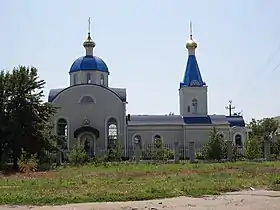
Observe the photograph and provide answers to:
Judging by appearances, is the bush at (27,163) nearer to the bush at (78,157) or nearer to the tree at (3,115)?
the tree at (3,115)

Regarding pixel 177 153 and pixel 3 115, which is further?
pixel 177 153

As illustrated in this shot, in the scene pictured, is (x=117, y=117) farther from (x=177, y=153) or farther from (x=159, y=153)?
(x=177, y=153)

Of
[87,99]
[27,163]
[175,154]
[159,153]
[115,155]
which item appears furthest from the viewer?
[87,99]

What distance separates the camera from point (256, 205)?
48.6 ft

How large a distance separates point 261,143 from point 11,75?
911 inches

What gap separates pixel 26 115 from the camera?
37500 millimetres


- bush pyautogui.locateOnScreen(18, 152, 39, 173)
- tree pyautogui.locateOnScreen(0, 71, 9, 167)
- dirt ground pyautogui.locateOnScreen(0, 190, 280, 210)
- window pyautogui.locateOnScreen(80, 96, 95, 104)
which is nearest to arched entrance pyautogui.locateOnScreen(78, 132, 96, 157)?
window pyautogui.locateOnScreen(80, 96, 95, 104)

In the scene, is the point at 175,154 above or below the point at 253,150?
below

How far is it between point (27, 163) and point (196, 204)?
21.1 m

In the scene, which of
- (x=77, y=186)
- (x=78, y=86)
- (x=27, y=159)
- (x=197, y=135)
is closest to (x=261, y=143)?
(x=197, y=135)

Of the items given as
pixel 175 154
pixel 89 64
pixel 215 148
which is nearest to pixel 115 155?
pixel 175 154

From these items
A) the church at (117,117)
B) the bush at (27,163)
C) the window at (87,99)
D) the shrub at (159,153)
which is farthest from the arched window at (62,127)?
the bush at (27,163)

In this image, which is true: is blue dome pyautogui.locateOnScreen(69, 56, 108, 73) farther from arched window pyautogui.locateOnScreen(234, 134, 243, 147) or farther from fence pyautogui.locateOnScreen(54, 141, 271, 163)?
arched window pyautogui.locateOnScreen(234, 134, 243, 147)

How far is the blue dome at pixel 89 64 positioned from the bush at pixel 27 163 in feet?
69.6
